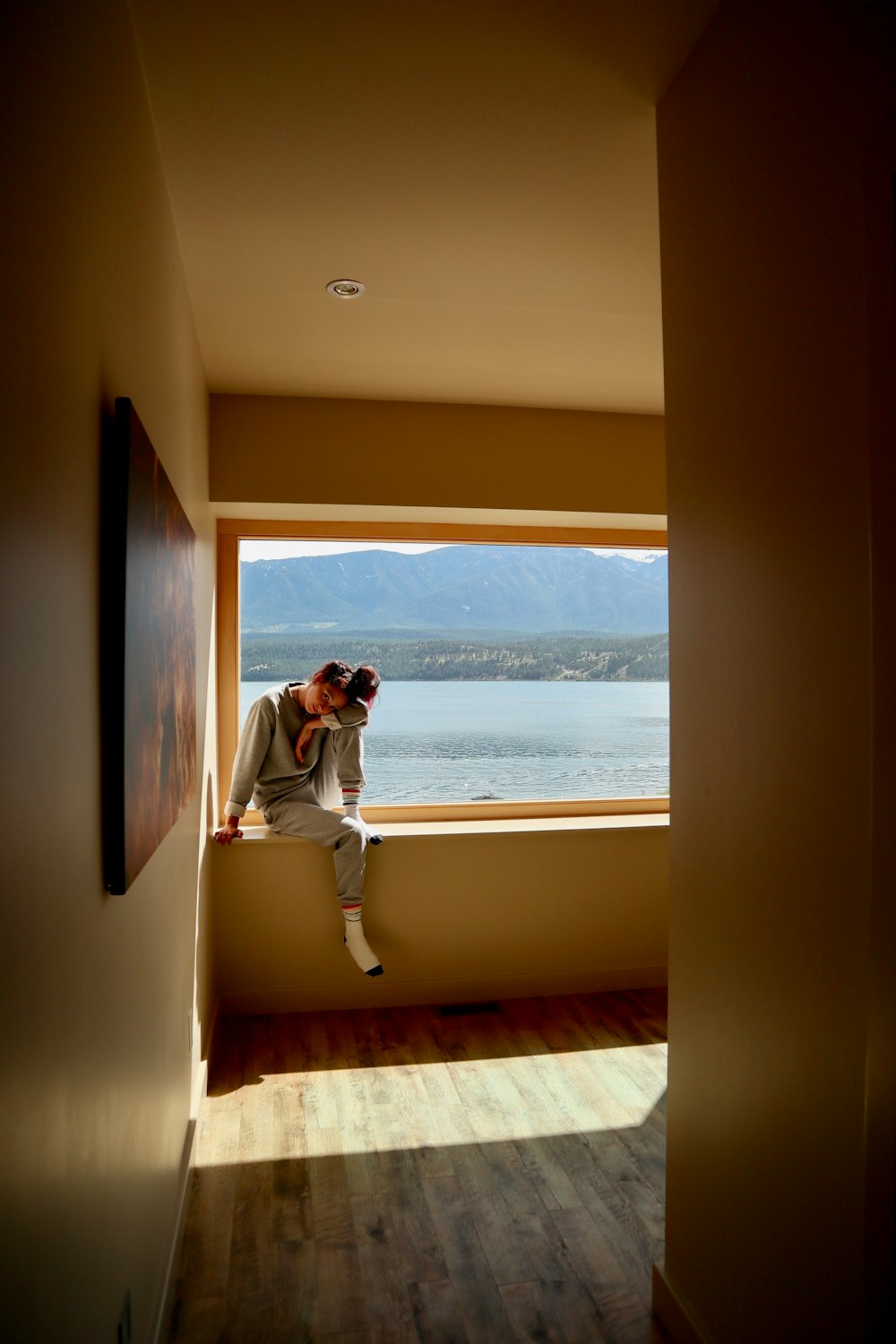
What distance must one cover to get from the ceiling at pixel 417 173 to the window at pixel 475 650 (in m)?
1.18

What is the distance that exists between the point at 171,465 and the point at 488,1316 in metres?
2.19

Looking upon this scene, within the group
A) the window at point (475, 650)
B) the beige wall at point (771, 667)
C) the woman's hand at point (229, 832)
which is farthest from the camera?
the window at point (475, 650)

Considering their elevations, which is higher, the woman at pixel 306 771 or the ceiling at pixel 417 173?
the ceiling at pixel 417 173

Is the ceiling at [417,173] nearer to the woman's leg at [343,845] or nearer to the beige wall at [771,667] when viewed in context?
the beige wall at [771,667]

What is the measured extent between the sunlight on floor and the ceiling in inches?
103

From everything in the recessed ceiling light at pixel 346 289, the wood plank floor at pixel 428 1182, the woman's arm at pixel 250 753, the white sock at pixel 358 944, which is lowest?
the wood plank floor at pixel 428 1182

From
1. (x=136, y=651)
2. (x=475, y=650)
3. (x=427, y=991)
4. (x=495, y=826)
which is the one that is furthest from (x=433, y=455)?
(x=136, y=651)

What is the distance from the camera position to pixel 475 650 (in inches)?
186

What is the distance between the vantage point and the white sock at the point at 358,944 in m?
3.84

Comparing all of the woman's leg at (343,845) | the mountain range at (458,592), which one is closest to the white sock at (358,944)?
the woman's leg at (343,845)

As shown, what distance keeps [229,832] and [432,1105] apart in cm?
135

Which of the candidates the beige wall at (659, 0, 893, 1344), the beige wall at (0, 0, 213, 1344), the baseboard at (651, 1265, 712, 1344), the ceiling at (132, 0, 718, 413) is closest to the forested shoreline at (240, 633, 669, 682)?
the ceiling at (132, 0, 718, 413)

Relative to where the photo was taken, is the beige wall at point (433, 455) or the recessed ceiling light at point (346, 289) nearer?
the recessed ceiling light at point (346, 289)

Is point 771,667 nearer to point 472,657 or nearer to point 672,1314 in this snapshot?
point 672,1314
